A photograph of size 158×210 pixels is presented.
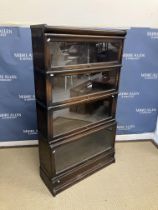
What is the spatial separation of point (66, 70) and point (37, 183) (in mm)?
1108

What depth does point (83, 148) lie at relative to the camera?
188 centimetres

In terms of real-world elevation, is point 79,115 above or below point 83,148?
above

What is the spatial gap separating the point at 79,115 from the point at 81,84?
29cm

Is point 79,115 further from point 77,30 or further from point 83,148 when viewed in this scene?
point 77,30

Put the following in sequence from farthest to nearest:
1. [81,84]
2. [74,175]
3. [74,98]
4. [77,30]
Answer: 1. [74,175]
2. [81,84]
3. [74,98]
4. [77,30]

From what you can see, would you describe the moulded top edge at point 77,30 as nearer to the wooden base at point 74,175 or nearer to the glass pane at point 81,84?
the glass pane at point 81,84

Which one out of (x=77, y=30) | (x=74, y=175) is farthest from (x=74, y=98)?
(x=74, y=175)

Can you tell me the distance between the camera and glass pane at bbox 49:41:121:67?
1376 mm

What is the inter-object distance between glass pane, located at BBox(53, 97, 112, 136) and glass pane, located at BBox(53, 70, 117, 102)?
0.12 m

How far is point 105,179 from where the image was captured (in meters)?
1.86

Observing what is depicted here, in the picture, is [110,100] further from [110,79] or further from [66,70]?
[66,70]

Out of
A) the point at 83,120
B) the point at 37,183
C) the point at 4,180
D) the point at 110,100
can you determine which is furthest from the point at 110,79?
the point at 4,180

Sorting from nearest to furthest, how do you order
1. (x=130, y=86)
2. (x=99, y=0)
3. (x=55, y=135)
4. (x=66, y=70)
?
(x=66, y=70) → (x=55, y=135) → (x=99, y=0) → (x=130, y=86)

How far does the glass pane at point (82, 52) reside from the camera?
1.38 m
